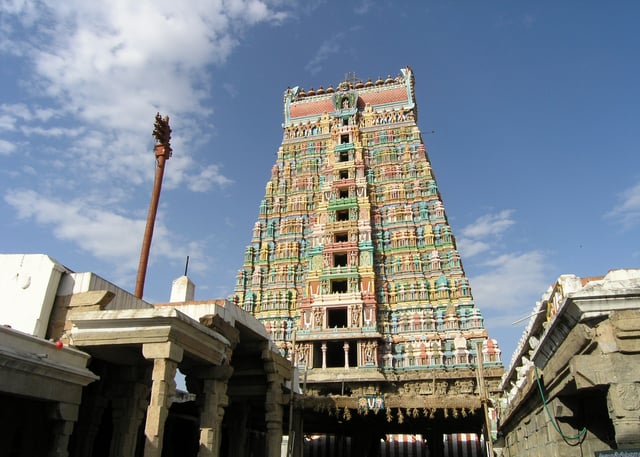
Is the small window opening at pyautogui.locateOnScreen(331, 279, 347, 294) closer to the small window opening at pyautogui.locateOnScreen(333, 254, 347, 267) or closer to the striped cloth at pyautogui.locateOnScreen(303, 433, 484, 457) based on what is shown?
the small window opening at pyautogui.locateOnScreen(333, 254, 347, 267)

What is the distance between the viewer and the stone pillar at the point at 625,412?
6895 millimetres

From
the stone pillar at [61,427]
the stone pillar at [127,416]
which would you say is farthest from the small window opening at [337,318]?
the stone pillar at [61,427]

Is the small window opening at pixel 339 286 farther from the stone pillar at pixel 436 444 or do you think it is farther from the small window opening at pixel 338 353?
the stone pillar at pixel 436 444

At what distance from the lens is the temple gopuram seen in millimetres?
31188

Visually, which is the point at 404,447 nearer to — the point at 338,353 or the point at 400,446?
the point at 400,446

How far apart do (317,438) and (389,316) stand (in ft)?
34.9

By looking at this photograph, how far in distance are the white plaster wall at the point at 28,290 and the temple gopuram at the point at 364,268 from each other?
13.7 m

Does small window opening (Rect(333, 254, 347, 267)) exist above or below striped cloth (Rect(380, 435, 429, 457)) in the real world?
above

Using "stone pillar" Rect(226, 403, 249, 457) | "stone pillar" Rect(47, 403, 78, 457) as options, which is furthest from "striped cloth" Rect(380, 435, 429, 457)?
"stone pillar" Rect(47, 403, 78, 457)

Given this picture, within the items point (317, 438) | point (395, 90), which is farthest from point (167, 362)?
point (395, 90)

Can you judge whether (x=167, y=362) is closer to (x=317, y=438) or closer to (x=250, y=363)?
(x=250, y=363)

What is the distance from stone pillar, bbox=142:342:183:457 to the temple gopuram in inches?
543

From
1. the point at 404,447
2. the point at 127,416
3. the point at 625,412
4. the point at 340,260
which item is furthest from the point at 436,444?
the point at 625,412

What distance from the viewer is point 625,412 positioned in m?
7.06
